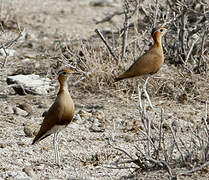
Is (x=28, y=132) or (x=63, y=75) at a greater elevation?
(x=63, y=75)

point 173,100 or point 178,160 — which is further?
point 173,100

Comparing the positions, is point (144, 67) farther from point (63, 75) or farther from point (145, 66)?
point (63, 75)

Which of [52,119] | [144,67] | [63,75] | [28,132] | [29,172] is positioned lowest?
[28,132]

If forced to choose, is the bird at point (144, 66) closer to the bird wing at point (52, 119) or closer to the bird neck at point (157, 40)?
the bird neck at point (157, 40)

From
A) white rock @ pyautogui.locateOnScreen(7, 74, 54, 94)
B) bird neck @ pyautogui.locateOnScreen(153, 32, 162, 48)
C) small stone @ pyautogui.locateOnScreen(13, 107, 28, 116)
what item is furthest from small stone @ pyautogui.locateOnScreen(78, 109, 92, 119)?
bird neck @ pyautogui.locateOnScreen(153, 32, 162, 48)

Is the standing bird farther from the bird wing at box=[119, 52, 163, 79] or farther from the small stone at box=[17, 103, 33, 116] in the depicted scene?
the small stone at box=[17, 103, 33, 116]

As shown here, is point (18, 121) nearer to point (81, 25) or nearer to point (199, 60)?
point (199, 60)

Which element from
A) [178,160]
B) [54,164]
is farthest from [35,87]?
[178,160]

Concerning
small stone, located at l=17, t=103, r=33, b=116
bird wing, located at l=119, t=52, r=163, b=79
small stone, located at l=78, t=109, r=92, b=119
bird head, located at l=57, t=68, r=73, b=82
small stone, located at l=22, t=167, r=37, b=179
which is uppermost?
bird head, located at l=57, t=68, r=73, b=82

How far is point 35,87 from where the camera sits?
7.64 metres

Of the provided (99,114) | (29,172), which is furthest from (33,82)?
(29,172)

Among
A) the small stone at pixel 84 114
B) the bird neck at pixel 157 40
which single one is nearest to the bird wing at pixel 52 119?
the small stone at pixel 84 114

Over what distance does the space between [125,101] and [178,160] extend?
265cm

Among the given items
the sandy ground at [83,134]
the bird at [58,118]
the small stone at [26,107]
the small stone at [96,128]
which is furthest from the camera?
the small stone at [26,107]
